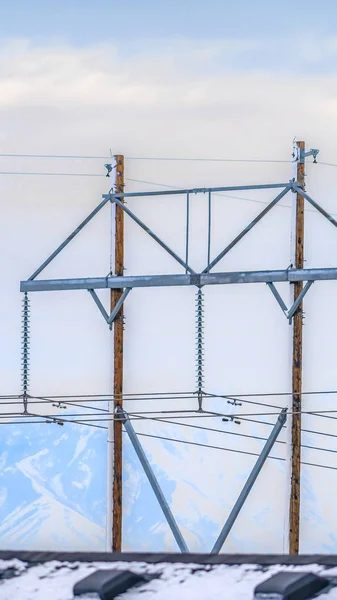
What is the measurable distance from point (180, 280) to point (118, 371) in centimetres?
324

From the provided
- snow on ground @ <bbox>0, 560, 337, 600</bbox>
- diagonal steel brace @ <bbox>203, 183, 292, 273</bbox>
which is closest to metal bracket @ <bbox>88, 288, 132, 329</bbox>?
diagonal steel brace @ <bbox>203, 183, 292, 273</bbox>

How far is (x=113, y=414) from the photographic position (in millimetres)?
25125

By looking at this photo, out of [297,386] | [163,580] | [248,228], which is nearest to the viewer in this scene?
[163,580]

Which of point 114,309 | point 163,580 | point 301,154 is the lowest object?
point 163,580

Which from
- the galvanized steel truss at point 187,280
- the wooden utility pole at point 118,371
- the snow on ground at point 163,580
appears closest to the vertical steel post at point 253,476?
the galvanized steel truss at point 187,280

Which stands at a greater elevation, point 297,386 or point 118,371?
point 118,371

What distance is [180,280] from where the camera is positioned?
918 inches

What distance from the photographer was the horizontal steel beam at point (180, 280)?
23.0m

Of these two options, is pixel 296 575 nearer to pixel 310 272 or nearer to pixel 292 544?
pixel 310 272

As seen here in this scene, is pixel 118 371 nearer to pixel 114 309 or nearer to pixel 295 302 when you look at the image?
pixel 114 309

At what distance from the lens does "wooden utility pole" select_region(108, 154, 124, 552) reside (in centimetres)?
2539

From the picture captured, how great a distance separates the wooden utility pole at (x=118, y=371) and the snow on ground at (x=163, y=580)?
48.9 ft

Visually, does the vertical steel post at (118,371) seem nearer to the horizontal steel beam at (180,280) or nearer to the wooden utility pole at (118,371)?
the wooden utility pole at (118,371)

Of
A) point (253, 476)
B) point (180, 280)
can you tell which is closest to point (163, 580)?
point (253, 476)
